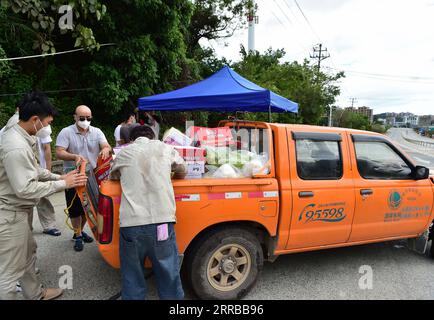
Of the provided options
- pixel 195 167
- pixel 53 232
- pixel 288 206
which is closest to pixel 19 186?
pixel 195 167

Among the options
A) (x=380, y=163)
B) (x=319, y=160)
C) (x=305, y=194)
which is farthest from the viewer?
(x=380, y=163)

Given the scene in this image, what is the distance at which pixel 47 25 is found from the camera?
2.68 m

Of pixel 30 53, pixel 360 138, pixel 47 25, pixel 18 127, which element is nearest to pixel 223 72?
pixel 360 138

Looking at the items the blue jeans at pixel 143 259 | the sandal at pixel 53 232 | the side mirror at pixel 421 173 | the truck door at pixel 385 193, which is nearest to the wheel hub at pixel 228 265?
the blue jeans at pixel 143 259

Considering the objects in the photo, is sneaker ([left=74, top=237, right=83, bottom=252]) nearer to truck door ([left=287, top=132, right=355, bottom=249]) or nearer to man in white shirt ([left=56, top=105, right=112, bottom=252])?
man in white shirt ([left=56, top=105, right=112, bottom=252])

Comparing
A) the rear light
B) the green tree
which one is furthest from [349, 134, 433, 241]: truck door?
the green tree

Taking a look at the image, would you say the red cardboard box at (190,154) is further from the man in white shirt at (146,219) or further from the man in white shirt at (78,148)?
the man in white shirt at (78,148)

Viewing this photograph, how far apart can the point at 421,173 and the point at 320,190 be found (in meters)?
1.37

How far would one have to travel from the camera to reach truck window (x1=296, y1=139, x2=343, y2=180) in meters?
3.09

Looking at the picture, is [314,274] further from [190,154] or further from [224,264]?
[190,154]

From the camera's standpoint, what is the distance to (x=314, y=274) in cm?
347

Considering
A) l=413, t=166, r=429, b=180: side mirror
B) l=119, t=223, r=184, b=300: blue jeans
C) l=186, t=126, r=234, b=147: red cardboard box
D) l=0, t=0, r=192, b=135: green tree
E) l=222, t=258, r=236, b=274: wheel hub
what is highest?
l=0, t=0, r=192, b=135: green tree

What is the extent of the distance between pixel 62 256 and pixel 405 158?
4355mm

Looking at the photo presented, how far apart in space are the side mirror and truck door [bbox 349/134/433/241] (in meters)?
0.05
